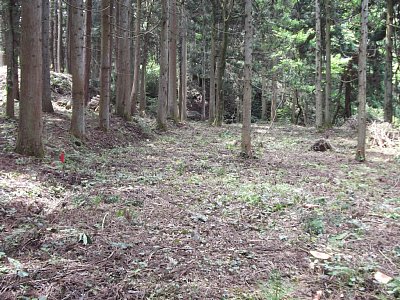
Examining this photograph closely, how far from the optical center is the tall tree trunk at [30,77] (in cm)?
835

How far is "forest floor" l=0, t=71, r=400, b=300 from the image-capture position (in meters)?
3.81

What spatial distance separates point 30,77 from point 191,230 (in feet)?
18.1

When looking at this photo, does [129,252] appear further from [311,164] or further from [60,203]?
[311,164]

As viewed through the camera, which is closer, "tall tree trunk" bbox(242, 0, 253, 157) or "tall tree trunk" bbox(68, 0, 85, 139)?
"tall tree trunk" bbox(242, 0, 253, 157)

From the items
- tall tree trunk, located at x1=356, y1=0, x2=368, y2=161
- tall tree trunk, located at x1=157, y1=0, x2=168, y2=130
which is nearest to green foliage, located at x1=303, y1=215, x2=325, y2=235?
tall tree trunk, located at x1=356, y1=0, x2=368, y2=161

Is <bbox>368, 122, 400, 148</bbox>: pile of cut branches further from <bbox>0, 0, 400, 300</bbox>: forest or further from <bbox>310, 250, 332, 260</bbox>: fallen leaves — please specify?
<bbox>310, 250, 332, 260</bbox>: fallen leaves

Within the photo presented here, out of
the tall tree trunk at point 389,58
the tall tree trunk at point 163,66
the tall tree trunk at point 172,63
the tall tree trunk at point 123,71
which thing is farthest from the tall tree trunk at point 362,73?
the tall tree trunk at point 172,63

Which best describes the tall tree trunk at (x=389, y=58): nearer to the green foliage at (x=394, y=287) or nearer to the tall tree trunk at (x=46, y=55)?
the tall tree trunk at (x=46, y=55)

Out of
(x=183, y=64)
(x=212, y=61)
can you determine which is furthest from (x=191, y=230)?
(x=183, y=64)

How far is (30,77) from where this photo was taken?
8.43m

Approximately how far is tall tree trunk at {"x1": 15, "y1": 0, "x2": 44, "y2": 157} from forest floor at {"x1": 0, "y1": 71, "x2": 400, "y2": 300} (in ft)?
1.47

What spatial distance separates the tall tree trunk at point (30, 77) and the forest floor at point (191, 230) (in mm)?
Answer: 449

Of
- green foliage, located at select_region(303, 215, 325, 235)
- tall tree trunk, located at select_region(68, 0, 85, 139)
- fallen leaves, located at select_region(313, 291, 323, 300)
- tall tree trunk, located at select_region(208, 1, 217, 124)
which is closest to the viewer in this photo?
fallen leaves, located at select_region(313, 291, 323, 300)

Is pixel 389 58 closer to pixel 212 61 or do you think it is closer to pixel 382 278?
pixel 212 61
